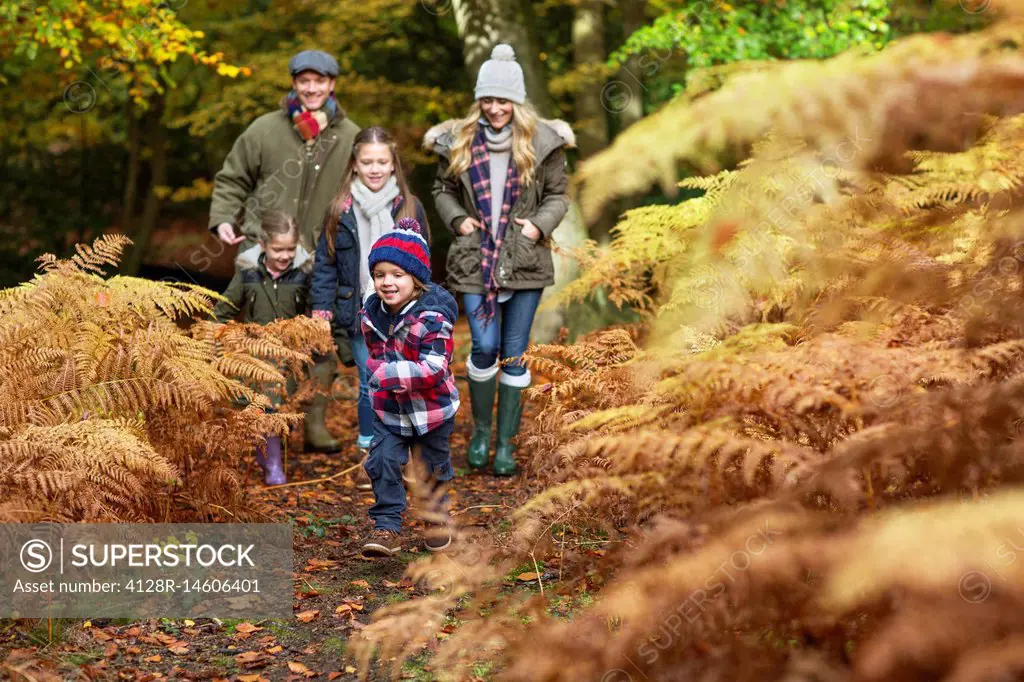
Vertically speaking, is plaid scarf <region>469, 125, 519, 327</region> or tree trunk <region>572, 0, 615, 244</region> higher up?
tree trunk <region>572, 0, 615, 244</region>

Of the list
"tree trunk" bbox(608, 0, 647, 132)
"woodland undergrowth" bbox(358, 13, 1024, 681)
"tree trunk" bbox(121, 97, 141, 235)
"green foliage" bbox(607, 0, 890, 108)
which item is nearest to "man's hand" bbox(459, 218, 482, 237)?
"woodland undergrowth" bbox(358, 13, 1024, 681)

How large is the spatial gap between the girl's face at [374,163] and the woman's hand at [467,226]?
0.56 m

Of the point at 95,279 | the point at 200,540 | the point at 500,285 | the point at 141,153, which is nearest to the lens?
the point at 200,540

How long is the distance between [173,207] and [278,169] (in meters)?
11.0

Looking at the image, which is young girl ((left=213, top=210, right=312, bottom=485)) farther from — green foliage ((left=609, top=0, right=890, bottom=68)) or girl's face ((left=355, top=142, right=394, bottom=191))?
green foliage ((left=609, top=0, right=890, bottom=68))

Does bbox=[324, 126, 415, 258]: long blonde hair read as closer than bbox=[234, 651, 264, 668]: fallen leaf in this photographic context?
No

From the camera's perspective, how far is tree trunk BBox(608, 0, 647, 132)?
1299cm

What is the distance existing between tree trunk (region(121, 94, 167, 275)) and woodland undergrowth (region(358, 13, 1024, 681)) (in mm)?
13589

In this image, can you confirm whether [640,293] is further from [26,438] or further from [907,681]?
[907,681]

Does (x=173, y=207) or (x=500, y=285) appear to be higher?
(x=173, y=207)

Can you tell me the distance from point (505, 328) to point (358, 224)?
1.13 m

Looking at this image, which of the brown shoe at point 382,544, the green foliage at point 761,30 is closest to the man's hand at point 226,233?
the brown shoe at point 382,544

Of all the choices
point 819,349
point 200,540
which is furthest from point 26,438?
point 819,349

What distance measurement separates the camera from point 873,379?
2.74m
